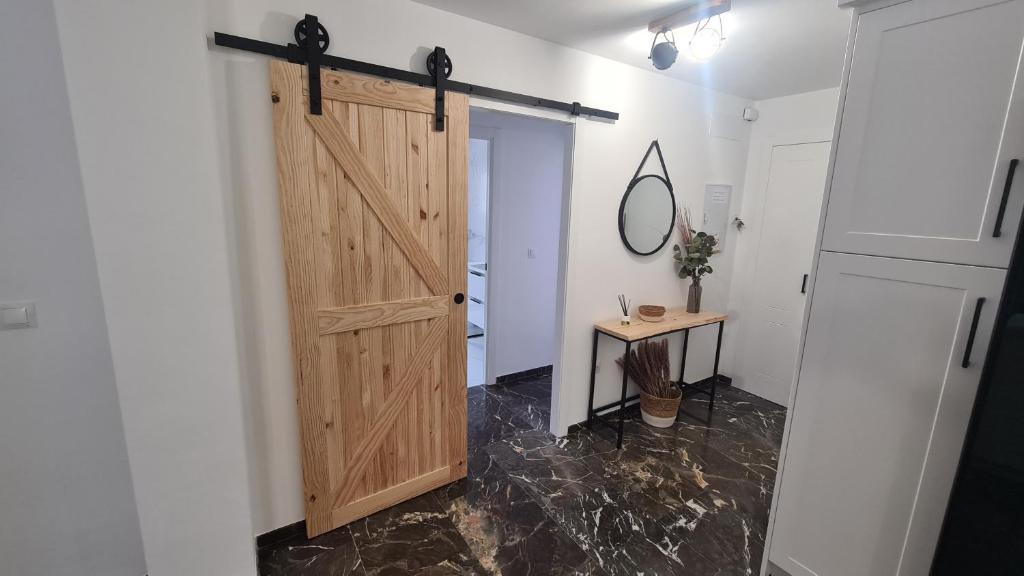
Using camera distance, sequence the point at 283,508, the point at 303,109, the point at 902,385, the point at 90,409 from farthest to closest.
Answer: the point at 283,508, the point at 303,109, the point at 90,409, the point at 902,385

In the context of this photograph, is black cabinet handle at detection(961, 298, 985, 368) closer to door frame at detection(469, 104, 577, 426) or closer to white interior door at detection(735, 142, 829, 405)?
door frame at detection(469, 104, 577, 426)

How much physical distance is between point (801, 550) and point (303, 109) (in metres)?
2.63

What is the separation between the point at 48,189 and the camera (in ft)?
4.53

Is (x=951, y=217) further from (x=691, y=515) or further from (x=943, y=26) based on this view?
(x=691, y=515)

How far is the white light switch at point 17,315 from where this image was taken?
1364 millimetres

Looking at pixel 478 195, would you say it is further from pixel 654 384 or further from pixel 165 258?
pixel 165 258

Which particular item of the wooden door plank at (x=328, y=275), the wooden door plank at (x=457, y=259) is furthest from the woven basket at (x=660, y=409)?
the wooden door plank at (x=328, y=275)

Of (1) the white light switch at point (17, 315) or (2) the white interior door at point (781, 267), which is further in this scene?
(2) the white interior door at point (781, 267)

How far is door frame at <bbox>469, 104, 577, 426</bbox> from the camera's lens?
2257mm

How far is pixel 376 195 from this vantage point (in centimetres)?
185

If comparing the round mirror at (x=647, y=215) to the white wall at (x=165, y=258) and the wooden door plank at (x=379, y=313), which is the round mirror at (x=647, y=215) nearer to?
the wooden door plank at (x=379, y=313)

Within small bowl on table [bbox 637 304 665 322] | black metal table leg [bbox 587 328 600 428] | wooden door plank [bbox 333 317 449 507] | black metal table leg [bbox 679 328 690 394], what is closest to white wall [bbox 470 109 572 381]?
black metal table leg [bbox 587 328 600 428]

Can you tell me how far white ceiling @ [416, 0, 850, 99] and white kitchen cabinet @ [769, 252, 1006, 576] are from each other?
4.01 feet

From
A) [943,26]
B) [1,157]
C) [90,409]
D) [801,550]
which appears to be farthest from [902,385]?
[1,157]
